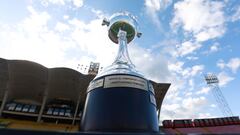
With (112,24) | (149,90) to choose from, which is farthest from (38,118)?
(149,90)

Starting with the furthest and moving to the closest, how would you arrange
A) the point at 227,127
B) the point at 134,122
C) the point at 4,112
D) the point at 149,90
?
the point at 227,127
the point at 4,112
the point at 149,90
the point at 134,122

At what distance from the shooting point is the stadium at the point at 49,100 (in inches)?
884

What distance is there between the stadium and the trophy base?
20.3 meters

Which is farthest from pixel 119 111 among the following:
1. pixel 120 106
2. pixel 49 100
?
pixel 49 100

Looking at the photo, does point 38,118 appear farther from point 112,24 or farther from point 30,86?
point 112,24

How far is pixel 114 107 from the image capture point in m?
2.39

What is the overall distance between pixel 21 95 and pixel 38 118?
420 centimetres

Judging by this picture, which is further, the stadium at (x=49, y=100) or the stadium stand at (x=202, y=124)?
the stadium stand at (x=202, y=124)

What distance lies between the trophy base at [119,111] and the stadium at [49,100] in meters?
20.3

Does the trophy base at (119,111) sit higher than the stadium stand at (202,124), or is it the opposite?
the stadium stand at (202,124)

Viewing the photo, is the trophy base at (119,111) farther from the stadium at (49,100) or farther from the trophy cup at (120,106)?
the stadium at (49,100)

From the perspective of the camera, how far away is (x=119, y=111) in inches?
93.0

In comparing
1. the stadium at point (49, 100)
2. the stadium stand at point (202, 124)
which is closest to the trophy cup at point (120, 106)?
the stadium at point (49, 100)

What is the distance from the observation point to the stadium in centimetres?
2245
